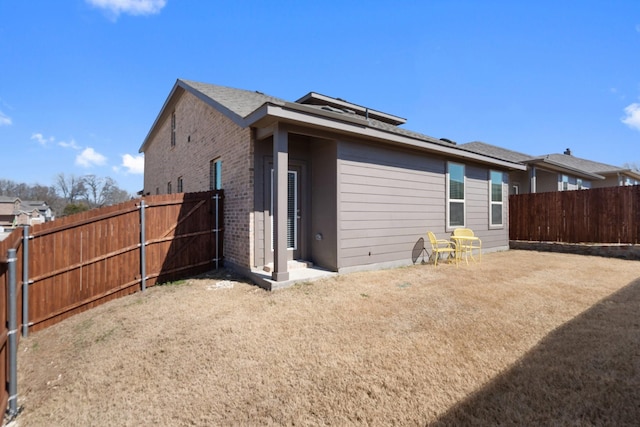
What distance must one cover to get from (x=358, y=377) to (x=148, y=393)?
1834mm

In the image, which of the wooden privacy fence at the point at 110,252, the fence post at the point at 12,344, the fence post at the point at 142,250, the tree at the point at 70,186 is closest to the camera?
the fence post at the point at 12,344

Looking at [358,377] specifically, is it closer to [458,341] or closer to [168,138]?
[458,341]

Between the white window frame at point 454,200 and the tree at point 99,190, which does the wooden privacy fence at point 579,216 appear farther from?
the tree at point 99,190

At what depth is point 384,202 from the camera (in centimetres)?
693

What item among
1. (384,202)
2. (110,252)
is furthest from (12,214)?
(384,202)

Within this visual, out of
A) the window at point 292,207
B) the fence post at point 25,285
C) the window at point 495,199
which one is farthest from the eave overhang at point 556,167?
the fence post at point 25,285

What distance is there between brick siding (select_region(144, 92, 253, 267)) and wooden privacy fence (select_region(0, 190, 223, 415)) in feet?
1.99

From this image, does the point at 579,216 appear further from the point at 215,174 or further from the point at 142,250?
the point at 142,250

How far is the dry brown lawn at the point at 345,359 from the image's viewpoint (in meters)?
2.14

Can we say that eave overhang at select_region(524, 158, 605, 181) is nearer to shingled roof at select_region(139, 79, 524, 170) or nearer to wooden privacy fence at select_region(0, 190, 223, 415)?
shingled roof at select_region(139, 79, 524, 170)

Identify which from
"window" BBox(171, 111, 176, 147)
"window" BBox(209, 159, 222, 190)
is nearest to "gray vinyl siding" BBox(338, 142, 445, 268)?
"window" BBox(209, 159, 222, 190)

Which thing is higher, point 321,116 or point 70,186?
point 70,186

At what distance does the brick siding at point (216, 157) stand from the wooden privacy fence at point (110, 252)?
0.61 metres

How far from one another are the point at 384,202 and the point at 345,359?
4612mm
